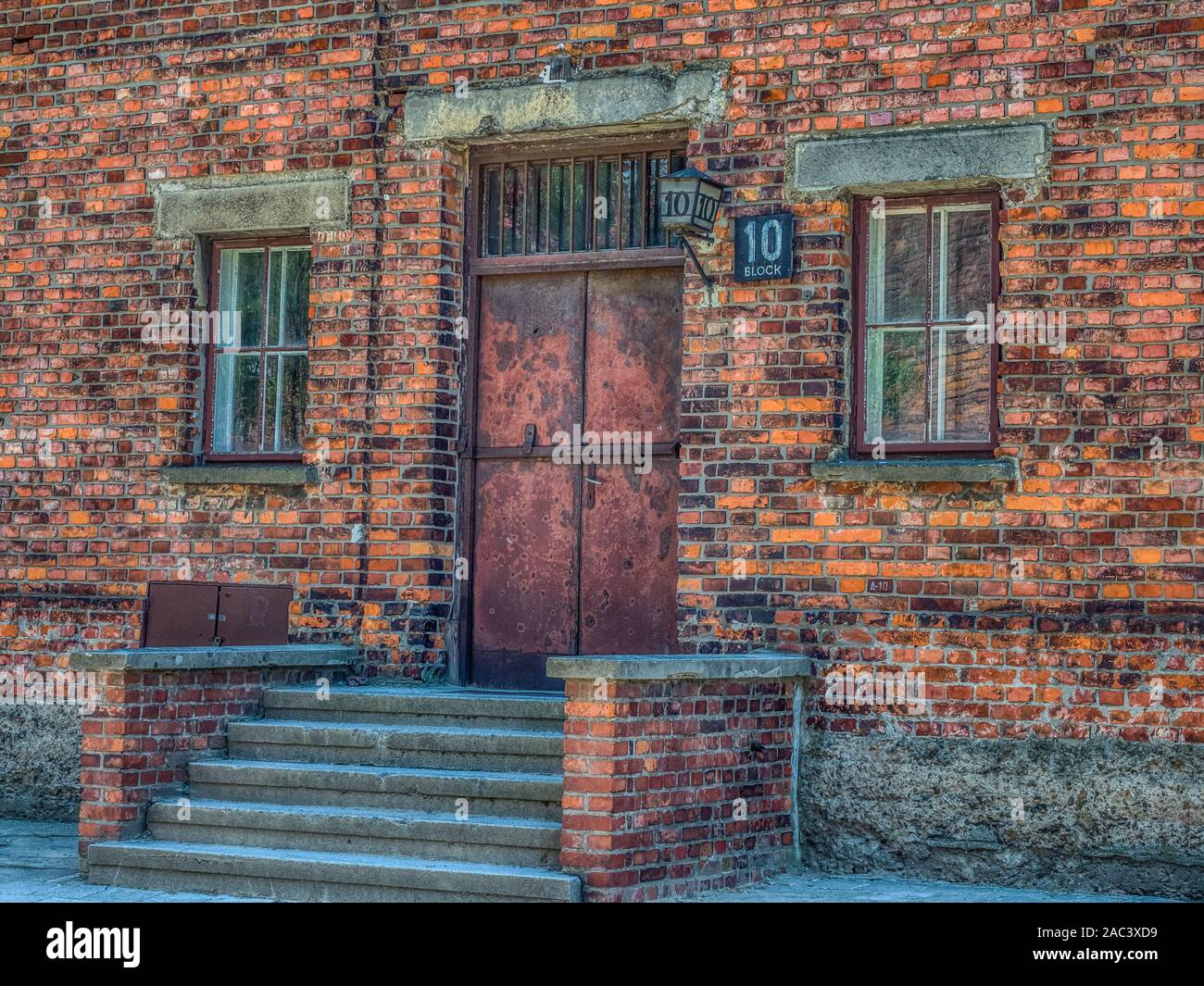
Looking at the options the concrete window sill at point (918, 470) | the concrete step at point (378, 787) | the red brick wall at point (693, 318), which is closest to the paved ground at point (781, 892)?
the concrete step at point (378, 787)

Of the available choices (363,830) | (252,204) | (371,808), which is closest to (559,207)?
(252,204)

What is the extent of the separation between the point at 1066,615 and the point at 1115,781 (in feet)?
2.62

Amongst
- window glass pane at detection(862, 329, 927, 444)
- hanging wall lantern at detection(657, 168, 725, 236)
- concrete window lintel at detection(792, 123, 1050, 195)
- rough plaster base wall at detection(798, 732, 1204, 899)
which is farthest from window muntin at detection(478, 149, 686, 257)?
rough plaster base wall at detection(798, 732, 1204, 899)

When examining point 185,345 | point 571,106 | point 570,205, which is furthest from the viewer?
point 185,345

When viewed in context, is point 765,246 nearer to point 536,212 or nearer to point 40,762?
point 536,212

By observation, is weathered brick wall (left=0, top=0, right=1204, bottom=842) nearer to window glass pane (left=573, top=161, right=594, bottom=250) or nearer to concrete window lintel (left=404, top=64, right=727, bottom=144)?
concrete window lintel (left=404, top=64, right=727, bottom=144)

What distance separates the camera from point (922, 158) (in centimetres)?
848

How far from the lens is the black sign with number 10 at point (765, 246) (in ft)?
28.6

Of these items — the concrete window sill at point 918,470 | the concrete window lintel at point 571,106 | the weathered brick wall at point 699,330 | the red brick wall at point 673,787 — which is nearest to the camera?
the red brick wall at point 673,787

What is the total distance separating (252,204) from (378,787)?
3717 millimetres

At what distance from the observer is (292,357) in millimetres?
10000

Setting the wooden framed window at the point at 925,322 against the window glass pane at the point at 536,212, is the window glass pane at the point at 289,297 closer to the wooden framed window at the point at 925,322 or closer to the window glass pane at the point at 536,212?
the window glass pane at the point at 536,212

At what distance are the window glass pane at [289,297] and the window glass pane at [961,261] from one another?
3.73 meters

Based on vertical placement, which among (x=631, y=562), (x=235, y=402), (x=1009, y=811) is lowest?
(x=1009, y=811)
